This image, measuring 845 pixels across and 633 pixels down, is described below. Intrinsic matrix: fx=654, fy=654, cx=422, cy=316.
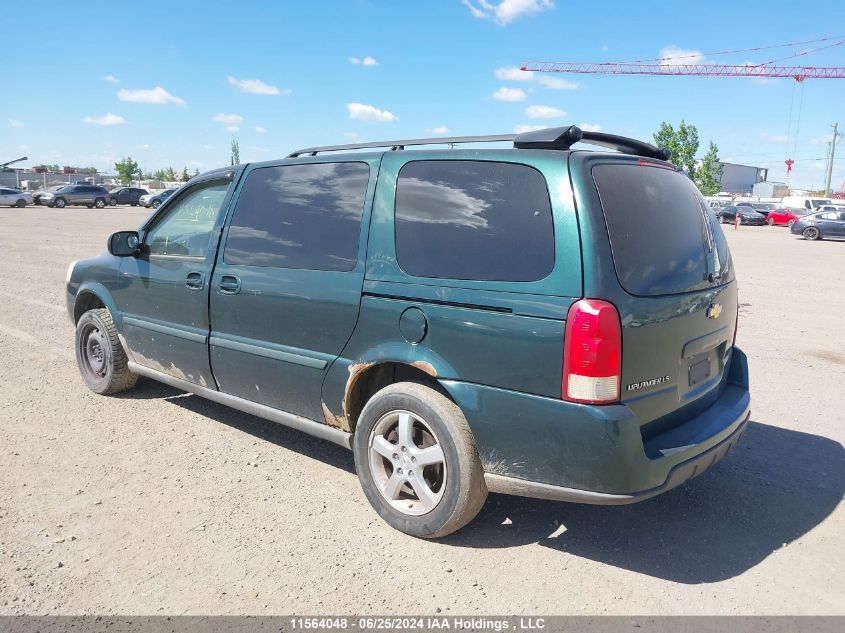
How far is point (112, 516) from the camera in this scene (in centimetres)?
350

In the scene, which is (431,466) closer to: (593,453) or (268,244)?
(593,453)

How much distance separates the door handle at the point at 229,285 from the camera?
413 cm

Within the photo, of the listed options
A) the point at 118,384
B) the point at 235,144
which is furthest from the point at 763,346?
the point at 235,144

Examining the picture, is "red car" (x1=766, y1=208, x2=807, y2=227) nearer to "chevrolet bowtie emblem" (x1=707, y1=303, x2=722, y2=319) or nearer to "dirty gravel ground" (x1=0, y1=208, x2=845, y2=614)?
"dirty gravel ground" (x1=0, y1=208, x2=845, y2=614)

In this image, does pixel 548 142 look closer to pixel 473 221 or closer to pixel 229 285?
pixel 473 221

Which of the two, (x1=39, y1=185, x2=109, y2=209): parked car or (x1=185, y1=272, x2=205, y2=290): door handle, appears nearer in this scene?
(x1=185, y1=272, x2=205, y2=290): door handle

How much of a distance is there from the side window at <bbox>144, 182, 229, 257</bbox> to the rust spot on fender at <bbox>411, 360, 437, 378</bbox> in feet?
6.62

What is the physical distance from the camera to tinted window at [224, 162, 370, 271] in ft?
12.1

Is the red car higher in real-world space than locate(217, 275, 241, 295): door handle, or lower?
lower

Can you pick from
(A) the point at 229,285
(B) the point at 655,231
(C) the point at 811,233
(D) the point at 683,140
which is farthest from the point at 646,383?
(D) the point at 683,140

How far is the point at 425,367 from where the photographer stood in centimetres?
317

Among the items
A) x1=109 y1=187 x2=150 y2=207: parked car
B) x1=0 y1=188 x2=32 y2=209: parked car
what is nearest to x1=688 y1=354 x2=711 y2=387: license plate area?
x1=0 y1=188 x2=32 y2=209: parked car

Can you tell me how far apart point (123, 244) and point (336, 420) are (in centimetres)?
239

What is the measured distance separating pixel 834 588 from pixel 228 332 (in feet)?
11.6
